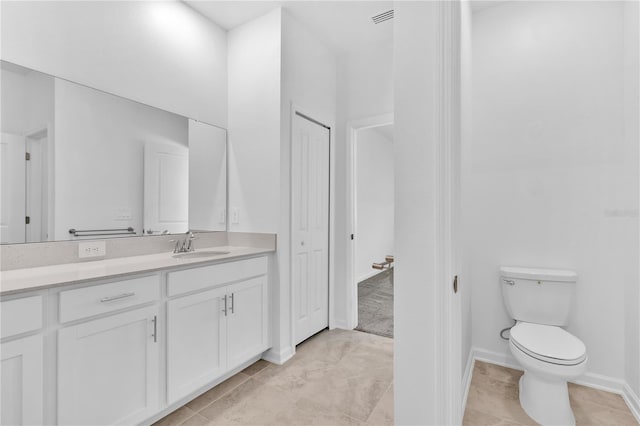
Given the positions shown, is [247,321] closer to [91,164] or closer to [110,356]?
[110,356]

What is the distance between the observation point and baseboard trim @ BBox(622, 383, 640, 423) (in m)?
1.70

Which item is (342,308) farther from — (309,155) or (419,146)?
(419,146)

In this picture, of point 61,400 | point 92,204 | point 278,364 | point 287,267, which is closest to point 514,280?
point 287,267

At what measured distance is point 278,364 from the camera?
2.27 m

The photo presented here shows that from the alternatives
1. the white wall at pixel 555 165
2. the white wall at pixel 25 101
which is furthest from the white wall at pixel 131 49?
the white wall at pixel 555 165

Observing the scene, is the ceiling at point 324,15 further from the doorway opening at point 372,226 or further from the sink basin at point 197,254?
the sink basin at point 197,254

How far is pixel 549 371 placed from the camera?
155 cm

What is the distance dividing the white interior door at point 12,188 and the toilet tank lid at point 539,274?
2955 mm

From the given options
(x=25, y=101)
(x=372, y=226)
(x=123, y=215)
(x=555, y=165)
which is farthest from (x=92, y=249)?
(x=372, y=226)

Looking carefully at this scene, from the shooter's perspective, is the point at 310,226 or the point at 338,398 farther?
the point at 310,226

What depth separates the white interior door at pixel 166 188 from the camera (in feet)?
7.00

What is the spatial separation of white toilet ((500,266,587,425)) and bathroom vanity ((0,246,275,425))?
5.73ft

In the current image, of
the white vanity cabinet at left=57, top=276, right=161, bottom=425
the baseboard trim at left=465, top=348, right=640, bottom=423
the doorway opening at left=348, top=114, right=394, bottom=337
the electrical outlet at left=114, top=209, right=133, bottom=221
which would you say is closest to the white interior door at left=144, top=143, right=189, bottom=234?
the electrical outlet at left=114, top=209, right=133, bottom=221

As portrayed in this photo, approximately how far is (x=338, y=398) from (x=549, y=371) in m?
1.17
